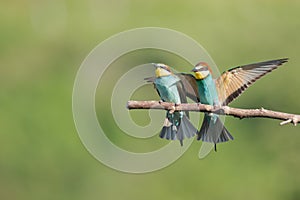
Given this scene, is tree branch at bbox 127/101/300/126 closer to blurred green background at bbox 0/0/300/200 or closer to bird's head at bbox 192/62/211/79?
bird's head at bbox 192/62/211/79

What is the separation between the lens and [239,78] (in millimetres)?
927

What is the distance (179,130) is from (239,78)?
12cm

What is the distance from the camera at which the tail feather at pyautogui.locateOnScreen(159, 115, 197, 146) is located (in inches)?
32.1

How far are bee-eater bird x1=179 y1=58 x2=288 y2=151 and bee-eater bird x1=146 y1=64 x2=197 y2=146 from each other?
1 centimetres

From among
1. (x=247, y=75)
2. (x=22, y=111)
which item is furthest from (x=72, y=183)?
(x=247, y=75)

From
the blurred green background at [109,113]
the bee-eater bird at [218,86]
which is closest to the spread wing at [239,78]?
the bee-eater bird at [218,86]

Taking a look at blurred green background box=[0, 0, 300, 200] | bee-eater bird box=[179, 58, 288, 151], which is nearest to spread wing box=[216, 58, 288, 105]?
bee-eater bird box=[179, 58, 288, 151]

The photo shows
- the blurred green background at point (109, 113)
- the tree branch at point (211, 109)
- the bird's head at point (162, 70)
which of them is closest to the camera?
the tree branch at point (211, 109)

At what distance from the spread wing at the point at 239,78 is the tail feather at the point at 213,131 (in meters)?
0.02

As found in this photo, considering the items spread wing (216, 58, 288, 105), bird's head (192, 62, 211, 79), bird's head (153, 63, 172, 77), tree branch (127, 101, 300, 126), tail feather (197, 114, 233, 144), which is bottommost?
tail feather (197, 114, 233, 144)

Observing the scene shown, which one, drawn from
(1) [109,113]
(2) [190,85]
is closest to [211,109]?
(2) [190,85]

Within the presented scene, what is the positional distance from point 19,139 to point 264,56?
4.85ft

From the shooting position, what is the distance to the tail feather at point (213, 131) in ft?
2.71

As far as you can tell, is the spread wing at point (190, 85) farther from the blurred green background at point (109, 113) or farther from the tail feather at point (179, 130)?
the blurred green background at point (109, 113)
